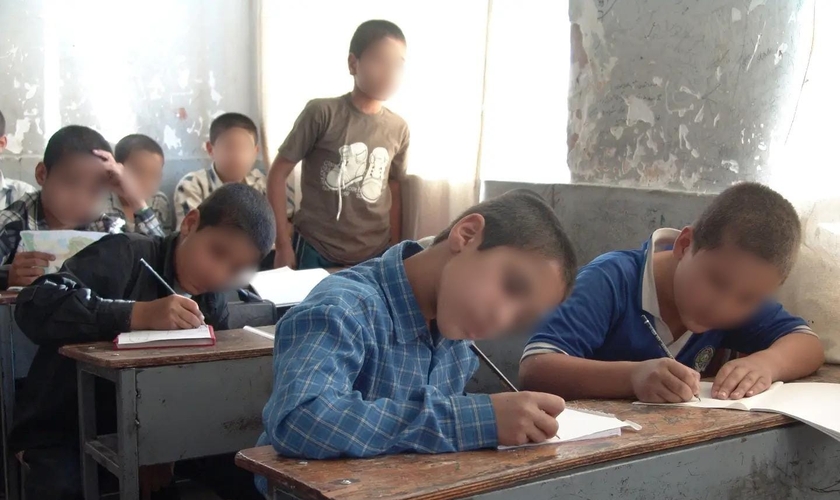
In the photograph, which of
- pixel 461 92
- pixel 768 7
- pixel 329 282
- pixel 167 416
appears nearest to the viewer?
pixel 329 282

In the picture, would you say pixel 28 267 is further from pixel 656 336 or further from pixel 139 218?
pixel 656 336

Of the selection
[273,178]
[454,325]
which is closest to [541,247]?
[454,325]

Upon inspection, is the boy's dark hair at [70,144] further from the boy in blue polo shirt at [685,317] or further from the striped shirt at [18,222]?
the boy in blue polo shirt at [685,317]

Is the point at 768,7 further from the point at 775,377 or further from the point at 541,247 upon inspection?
the point at 541,247

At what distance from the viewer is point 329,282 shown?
1.19 meters

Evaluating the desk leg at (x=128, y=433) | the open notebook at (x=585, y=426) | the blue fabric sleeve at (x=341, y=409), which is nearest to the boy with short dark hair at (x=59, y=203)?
the desk leg at (x=128, y=433)

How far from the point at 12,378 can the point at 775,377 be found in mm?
1862

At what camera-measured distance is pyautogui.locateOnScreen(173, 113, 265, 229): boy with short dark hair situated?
435cm

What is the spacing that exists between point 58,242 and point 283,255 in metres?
1.14

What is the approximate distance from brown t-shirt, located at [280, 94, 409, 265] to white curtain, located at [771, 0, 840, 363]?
1826 millimetres

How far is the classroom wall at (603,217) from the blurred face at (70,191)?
54.8 inches

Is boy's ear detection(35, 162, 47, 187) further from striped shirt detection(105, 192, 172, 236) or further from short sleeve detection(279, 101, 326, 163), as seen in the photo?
short sleeve detection(279, 101, 326, 163)

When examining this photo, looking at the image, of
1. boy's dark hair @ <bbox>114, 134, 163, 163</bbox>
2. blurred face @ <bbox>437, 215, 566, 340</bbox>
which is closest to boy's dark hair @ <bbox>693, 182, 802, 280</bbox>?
blurred face @ <bbox>437, 215, 566, 340</bbox>

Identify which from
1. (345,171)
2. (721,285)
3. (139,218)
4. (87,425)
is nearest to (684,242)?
(721,285)
